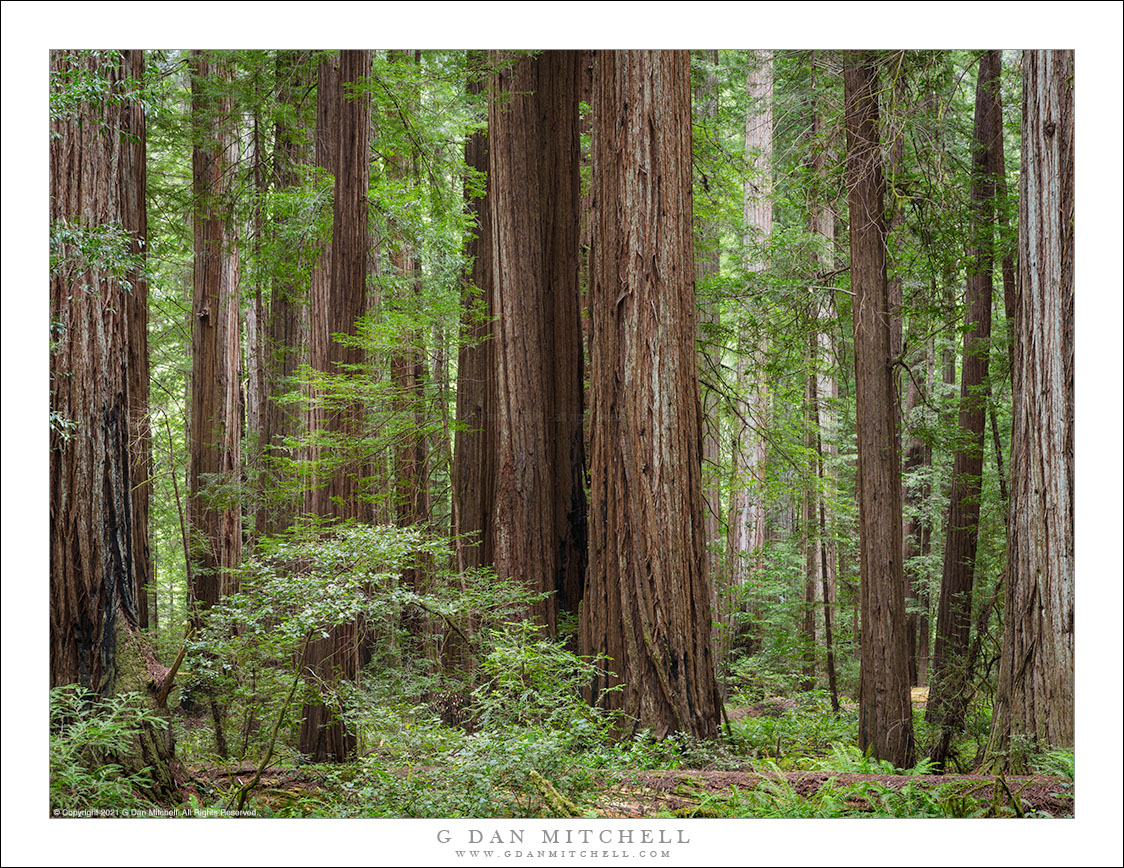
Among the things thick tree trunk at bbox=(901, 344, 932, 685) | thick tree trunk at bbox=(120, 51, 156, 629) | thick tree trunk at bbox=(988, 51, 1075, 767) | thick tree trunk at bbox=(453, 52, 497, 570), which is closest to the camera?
thick tree trunk at bbox=(988, 51, 1075, 767)

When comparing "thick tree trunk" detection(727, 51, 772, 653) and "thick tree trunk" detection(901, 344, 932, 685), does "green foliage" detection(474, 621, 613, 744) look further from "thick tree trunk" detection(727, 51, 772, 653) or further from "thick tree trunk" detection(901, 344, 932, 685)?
"thick tree trunk" detection(901, 344, 932, 685)

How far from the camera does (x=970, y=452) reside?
8.73 metres

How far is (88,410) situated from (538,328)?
3.86 meters

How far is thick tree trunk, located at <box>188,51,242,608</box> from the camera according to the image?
1099 centimetres

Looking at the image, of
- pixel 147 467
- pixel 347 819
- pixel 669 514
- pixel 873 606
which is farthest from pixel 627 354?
pixel 147 467

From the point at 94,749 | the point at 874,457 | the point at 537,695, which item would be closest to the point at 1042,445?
the point at 874,457

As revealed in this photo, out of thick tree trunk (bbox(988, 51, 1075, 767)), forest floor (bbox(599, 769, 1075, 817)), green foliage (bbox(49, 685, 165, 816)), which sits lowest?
forest floor (bbox(599, 769, 1075, 817))

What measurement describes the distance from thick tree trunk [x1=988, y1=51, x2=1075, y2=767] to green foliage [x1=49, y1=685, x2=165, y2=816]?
456 cm

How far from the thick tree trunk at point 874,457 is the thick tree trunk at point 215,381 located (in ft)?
24.7

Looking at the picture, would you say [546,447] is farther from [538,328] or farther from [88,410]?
[88,410]

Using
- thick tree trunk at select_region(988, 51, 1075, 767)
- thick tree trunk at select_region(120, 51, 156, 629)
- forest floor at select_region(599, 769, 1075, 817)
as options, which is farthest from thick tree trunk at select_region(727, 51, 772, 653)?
thick tree trunk at select_region(120, 51, 156, 629)

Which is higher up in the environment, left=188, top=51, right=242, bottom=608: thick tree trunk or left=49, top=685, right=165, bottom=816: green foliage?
left=188, top=51, right=242, bottom=608: thick tree trunk

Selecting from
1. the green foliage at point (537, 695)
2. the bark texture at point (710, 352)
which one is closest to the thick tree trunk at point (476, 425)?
the bark texture at point (710, 352)
